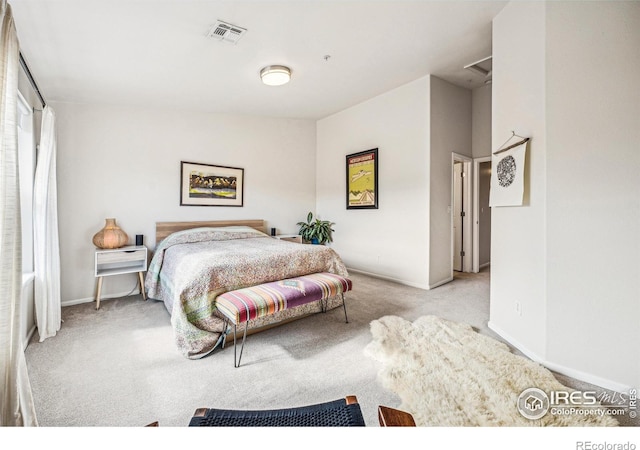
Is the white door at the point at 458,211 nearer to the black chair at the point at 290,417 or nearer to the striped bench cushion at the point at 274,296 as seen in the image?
the striped bench cushion at the point at 274,296

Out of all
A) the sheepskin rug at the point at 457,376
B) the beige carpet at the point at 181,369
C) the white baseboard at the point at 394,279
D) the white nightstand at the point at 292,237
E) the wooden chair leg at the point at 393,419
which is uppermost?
the white nightstand at the point at 292,237

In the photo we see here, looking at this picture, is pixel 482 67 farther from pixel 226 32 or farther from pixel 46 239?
pixel 46 239

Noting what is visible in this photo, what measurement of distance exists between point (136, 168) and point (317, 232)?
2.82 m

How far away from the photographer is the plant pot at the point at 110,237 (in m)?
3.31

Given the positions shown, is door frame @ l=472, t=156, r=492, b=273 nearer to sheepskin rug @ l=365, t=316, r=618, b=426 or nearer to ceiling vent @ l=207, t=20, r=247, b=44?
sheepskin rug @ l=365, t=316, r=618, b=426

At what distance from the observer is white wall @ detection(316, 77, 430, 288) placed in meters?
3.87

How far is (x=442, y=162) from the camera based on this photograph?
3965 millimetres

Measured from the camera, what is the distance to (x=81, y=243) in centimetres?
346

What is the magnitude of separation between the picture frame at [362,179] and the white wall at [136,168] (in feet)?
4.33

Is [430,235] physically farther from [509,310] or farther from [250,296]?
[250,296]

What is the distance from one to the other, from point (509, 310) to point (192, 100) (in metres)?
4.33

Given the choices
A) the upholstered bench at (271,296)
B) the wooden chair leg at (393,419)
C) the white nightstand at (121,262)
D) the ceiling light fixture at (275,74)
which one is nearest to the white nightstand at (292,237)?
the white nightstand at (121,262)
